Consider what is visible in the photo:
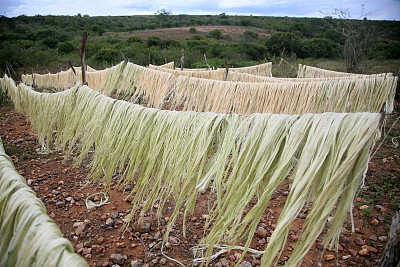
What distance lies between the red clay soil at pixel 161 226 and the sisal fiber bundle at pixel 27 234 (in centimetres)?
98

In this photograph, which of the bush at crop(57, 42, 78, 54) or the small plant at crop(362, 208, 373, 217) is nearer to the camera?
the small plant at crop(362, 208, 373, 217)

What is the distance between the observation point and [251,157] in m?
1.37

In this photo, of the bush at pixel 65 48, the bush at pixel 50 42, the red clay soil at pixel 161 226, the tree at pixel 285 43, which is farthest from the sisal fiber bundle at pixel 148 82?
the bush at pixel 50 42

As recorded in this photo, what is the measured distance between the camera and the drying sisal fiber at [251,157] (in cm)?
107

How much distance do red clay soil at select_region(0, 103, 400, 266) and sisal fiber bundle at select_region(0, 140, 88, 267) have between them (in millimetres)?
980

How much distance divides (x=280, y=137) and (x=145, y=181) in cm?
110

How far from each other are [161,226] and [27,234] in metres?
2.11

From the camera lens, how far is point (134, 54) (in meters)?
19.2

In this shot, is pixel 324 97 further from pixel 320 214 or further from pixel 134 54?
pixel 134 54

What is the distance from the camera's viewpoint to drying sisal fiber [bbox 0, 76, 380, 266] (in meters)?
1.07

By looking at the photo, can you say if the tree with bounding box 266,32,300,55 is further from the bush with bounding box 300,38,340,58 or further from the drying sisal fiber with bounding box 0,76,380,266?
the drying sisal fiber with bounding box 0,76,380,266

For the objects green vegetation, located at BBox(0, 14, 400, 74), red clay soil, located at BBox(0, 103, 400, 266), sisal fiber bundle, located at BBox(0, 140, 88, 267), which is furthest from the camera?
green vegetation, located at BBox(0, 14, 400, 74)

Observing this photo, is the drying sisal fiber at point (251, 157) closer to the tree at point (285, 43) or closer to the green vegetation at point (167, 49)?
the green vegetation at point (167, 49)

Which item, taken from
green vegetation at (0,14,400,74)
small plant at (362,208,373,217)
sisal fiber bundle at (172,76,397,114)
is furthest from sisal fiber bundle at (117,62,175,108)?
green vegetation at (0,14,400,74)
